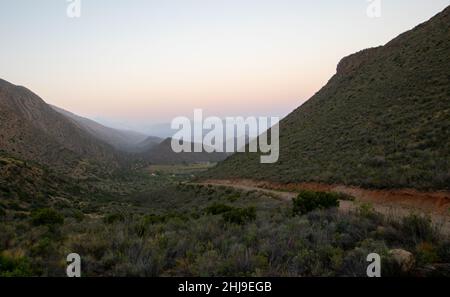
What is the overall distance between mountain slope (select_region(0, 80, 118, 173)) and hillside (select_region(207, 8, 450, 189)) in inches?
1440

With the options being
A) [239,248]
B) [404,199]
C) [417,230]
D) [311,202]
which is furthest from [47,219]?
[404,199]

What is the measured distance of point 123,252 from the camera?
6426 mm

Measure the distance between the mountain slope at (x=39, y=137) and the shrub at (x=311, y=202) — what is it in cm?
5032

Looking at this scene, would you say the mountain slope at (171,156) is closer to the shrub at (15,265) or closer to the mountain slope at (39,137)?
the mountain slope at (39,137)

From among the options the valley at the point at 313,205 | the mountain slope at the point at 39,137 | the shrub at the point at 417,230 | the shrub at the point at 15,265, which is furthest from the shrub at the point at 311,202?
the mountain slope at the point at 39,137

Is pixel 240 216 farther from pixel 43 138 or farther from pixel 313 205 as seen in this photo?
pixel 43 138

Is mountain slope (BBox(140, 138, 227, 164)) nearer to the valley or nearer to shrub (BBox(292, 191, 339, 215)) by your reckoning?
the valley

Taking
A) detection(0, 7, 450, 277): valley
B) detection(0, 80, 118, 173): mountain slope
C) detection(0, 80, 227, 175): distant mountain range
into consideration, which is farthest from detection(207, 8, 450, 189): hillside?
detection(0, 80, 118, 173): mountain slope

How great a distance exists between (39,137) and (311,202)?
215 ft

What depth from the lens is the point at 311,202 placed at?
35.7 ft

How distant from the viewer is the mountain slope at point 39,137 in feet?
184
